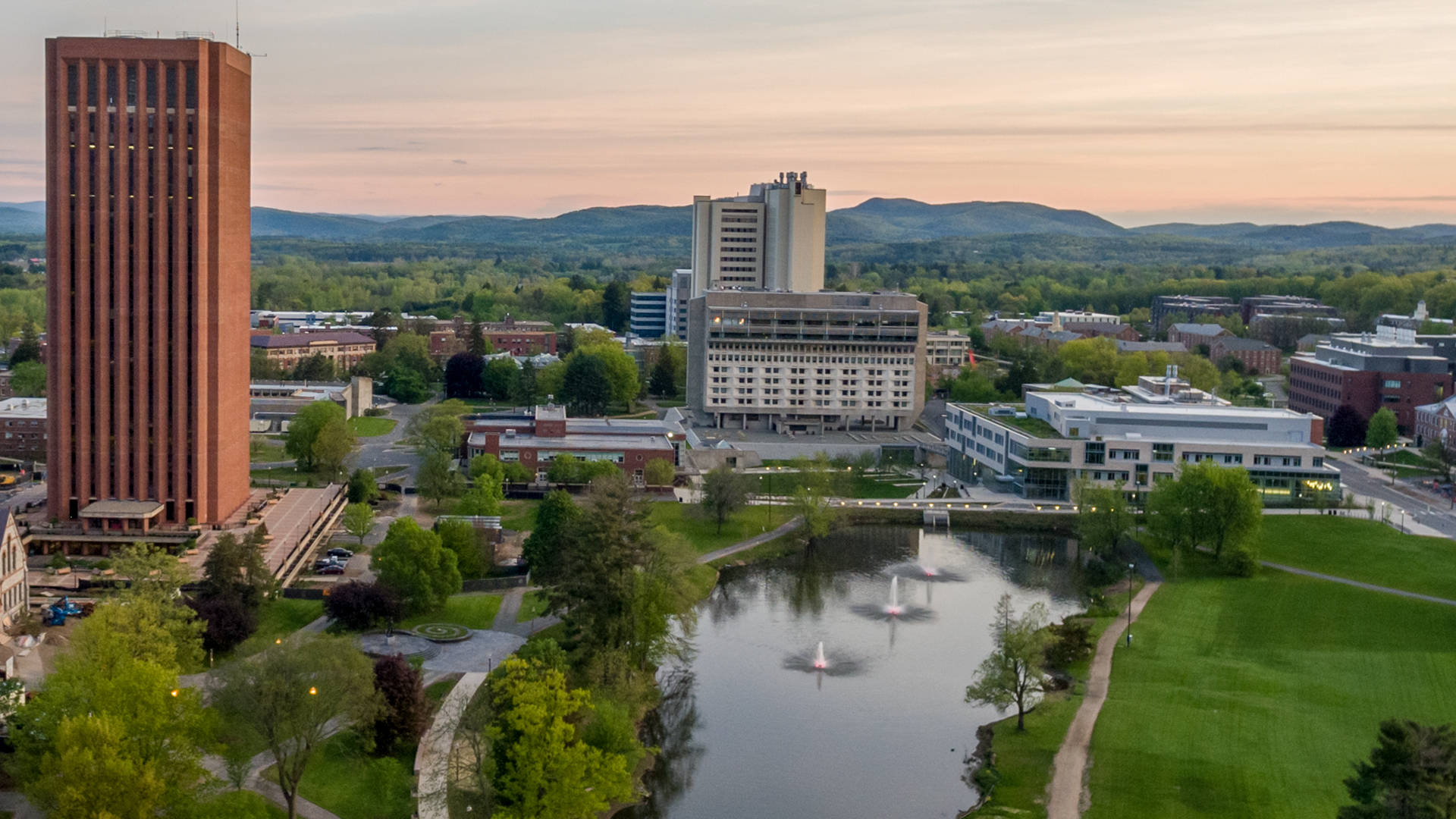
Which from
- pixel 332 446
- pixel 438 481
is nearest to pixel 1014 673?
pixel 438 481

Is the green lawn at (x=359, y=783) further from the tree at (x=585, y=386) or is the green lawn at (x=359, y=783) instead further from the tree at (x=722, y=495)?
the tree at (x=585, y=386)

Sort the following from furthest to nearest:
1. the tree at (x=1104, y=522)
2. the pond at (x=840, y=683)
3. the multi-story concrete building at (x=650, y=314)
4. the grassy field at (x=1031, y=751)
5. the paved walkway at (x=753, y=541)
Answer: the multi-story concrete building at (x=650, y=314), the paved walkway at (x=753, y=541), the tree at (x=1104, y=522), the pond at (x=840, y=683), the grassy field at (x=1031, y=751)

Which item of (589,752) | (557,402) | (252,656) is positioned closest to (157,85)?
(252,656)

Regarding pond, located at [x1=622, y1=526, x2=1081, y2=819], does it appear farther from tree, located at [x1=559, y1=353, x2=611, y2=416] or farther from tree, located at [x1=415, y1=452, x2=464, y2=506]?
tree, located at [x1=559, y1=353, x2=611, y2=416]

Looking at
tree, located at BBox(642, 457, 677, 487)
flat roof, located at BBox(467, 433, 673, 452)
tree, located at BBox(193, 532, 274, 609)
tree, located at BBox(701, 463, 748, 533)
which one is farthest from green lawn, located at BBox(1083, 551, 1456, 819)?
flat roof, located at BBox(467, 433, 673, 452)

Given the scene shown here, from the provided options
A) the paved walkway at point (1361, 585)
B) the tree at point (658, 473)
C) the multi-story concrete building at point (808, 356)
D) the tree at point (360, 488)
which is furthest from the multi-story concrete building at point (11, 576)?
the multi-story concrete building at point (808, 356)

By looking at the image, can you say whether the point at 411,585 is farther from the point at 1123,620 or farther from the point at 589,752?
the point at 1123,620

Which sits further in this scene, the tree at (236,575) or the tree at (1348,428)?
the tree at (1348,428)
